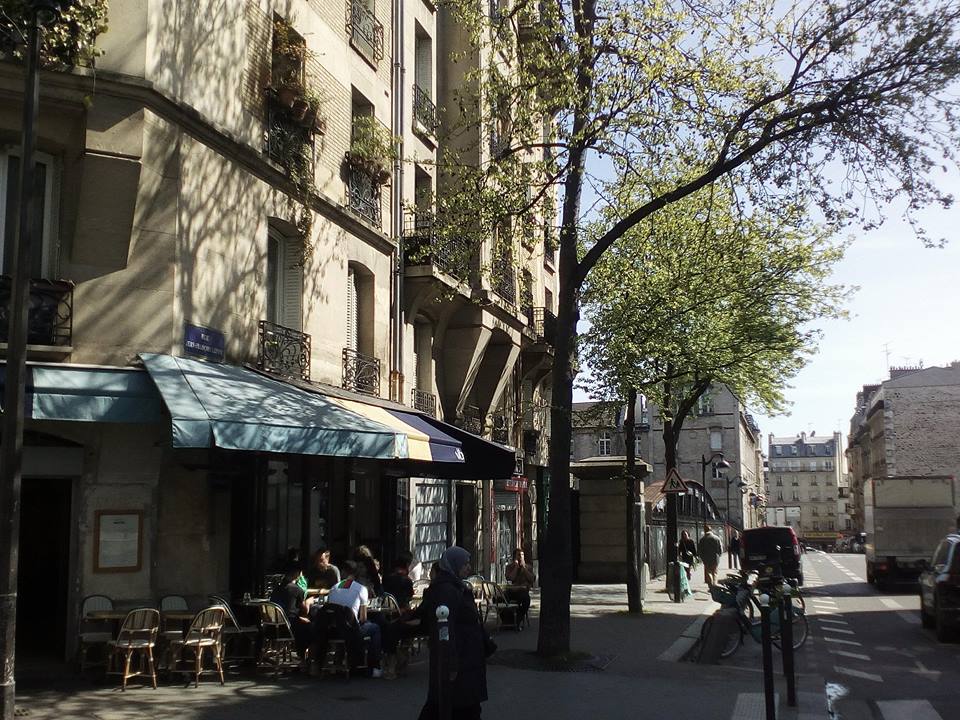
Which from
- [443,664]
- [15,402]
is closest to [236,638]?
[15,402]

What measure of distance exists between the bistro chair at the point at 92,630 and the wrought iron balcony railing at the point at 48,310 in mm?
2957

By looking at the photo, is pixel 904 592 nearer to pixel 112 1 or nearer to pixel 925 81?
pixel 925 81

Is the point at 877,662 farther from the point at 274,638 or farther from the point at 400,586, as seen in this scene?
the point at 274,638

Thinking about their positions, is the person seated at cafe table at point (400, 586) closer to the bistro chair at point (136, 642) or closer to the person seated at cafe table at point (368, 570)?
the person seated at cafe table at point (368, 570)

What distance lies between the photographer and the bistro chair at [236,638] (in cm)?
→ 1152

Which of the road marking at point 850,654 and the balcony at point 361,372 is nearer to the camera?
the road marking at point 850,654

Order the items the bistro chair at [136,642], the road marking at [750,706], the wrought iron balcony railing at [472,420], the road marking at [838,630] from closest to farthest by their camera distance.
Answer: the road marking at [750,706] → the bistro chair at [136,642] → the road marking at [838,630] → the wrought iron balcony railing at [472,420]

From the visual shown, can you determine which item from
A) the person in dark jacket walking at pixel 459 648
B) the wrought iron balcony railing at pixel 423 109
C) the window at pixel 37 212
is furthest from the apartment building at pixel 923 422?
the person in dark jacket walking at pixel 459 648

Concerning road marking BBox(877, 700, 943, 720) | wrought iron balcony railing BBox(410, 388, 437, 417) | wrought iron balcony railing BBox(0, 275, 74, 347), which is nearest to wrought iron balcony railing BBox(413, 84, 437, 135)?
wrought iron balcony railing BBox(410, 388, 437, 417)

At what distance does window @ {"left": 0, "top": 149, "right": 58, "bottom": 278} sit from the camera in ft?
36.4

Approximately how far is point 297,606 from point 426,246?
28.0ft

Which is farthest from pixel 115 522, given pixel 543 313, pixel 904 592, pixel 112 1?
pixel 904 592

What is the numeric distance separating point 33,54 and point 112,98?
297 centimetres

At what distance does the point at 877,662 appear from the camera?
45.4ft
